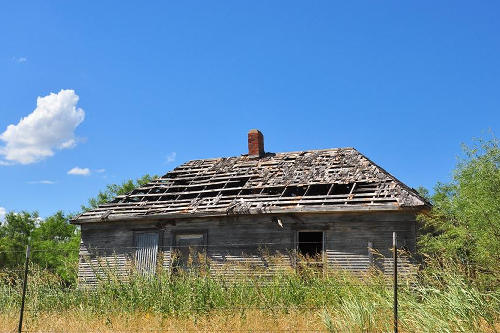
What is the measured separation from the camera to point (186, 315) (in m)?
8.98

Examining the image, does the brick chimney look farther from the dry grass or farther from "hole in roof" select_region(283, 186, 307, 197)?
the dry grass

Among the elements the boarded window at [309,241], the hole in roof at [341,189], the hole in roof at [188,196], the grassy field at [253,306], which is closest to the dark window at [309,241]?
the boarded window at [309,241]

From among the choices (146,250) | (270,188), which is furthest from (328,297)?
(146,250)

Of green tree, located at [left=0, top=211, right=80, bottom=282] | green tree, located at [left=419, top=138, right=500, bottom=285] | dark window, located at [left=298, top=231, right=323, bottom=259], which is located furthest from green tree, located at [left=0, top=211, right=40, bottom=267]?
green tree, located at [left=419, top=138, right=500, bottom=285]

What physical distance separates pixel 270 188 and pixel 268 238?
1.92 meters

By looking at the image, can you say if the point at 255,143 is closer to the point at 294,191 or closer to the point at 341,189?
the point at 294,191

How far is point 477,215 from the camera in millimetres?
9781

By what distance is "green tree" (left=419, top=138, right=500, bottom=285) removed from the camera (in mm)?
9352

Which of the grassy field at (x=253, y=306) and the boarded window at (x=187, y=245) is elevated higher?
the boarded window at (x=187, y=245)

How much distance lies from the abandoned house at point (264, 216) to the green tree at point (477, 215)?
1205 millimetres

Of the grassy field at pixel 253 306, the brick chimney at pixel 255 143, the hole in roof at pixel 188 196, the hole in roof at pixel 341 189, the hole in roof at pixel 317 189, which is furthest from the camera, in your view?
the brick chimney at pixel 255 143

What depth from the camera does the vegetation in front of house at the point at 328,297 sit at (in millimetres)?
7289

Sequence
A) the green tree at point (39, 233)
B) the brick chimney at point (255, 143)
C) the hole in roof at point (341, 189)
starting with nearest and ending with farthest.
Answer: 1. the hole in roof at point (341, 189)
2. the brick chimney at point (255, 143)
3. the green tree at point (39, 233)

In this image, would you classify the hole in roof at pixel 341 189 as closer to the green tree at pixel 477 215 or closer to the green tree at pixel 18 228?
the green tree at pixel 477 215
